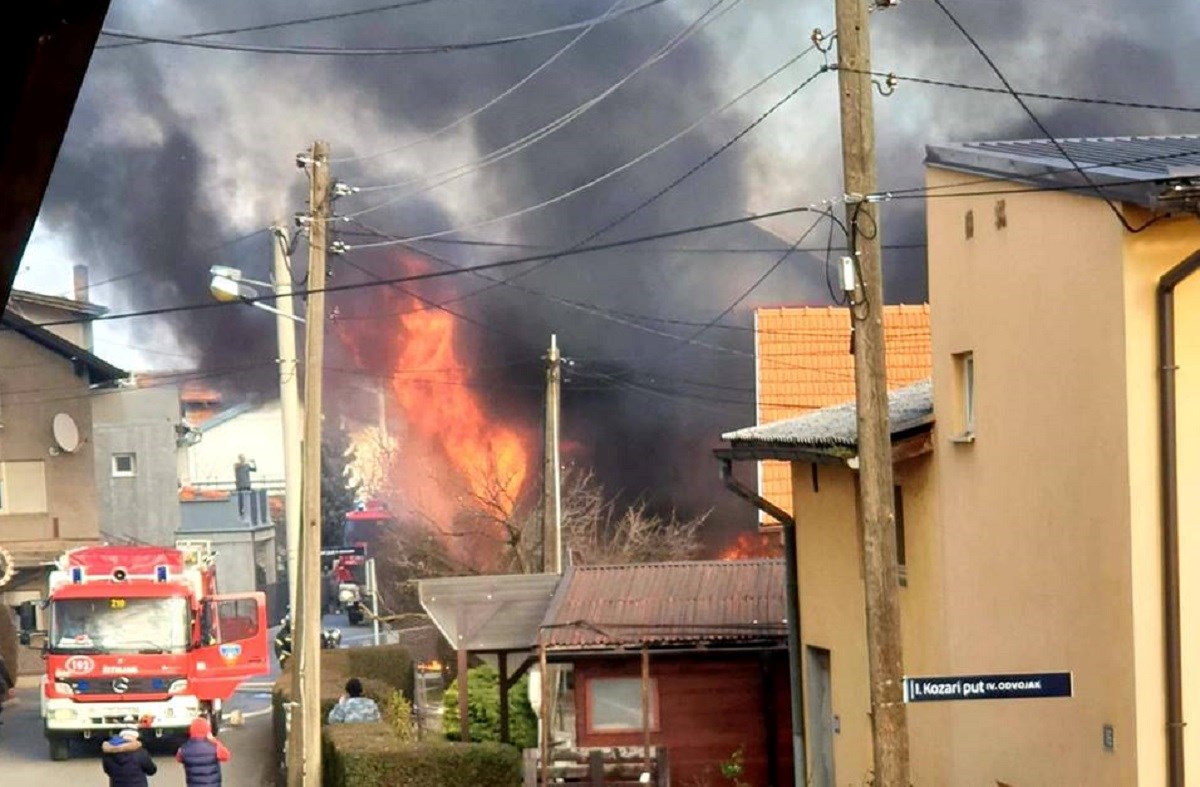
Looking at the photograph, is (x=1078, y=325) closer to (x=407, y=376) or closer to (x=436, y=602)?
(x=436, y=602)

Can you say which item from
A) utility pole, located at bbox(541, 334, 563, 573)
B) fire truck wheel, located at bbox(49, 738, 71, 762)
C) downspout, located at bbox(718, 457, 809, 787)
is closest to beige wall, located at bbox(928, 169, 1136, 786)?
downspout, located at bbox(718, 457, 809, 787)

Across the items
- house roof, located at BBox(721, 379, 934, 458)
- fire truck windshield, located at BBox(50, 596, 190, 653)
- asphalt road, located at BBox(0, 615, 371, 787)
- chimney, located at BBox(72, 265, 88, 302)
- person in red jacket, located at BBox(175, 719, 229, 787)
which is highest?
chimney, located at BBox(72, 265, 88, 302)

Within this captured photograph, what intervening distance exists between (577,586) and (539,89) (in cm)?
2751

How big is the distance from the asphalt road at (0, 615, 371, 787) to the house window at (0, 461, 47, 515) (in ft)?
32.9

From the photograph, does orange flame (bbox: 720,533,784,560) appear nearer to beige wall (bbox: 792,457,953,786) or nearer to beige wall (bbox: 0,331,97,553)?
beige wall (bbox: 0,331,97,553)

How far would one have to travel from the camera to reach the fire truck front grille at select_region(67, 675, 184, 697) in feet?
74.1

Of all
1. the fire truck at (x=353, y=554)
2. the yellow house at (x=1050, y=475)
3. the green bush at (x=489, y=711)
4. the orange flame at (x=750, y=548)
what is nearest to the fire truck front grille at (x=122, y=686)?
the green bush at (x=489, y=711)

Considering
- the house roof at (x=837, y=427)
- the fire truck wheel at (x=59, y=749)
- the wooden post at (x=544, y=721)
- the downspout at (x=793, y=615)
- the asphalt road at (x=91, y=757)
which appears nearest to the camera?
the house roof at (x=837, y=427)

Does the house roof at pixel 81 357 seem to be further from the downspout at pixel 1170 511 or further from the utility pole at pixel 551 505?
the downspout at pixel 1170 511

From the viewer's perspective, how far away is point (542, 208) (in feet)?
144

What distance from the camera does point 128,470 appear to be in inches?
2036

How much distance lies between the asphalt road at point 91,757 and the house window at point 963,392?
10.9 metres

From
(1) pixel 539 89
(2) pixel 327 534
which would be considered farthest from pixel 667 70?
(2) pixel 327 534

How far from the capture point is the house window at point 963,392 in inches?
577
